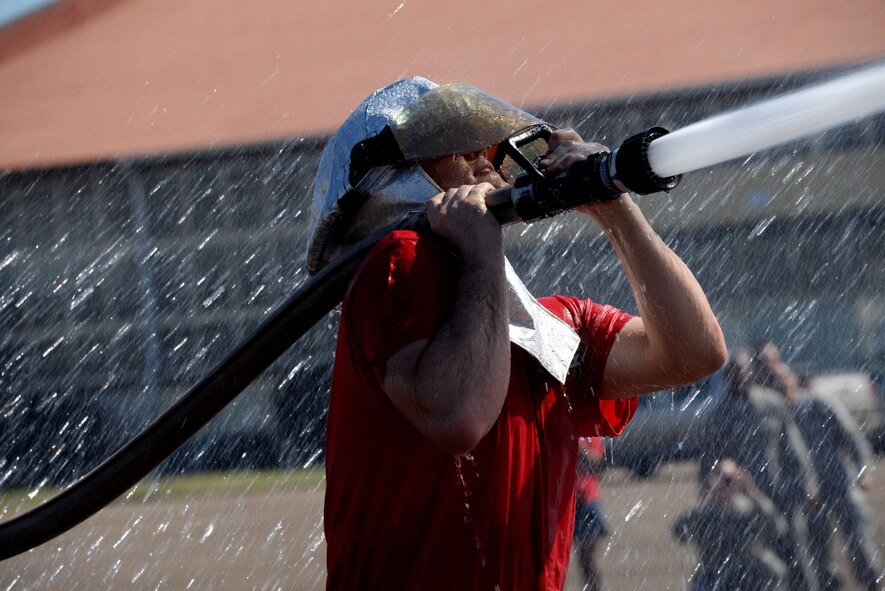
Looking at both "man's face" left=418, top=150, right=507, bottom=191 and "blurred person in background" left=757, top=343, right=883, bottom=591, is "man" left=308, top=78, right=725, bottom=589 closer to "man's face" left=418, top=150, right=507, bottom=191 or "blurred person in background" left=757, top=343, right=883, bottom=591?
"man's face" left=418, top=150, right=507, bottom=191

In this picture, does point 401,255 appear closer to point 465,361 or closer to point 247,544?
point 465,361

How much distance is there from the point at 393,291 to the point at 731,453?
18.7 ft

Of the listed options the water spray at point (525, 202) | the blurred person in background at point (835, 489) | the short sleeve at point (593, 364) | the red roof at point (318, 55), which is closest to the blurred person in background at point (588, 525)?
the blurred person in background at point (835, 489)

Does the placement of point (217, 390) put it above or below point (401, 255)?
below

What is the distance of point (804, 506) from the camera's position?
5031 millimetres

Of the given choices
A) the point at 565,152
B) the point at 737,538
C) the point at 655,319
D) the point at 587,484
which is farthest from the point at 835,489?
the point at 565,152

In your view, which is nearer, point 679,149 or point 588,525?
point 679,149

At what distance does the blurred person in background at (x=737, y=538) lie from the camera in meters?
5.11

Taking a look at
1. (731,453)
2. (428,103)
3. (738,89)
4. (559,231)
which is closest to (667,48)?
(738,89)

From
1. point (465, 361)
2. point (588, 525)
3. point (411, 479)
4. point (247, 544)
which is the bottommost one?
point (247, 544)

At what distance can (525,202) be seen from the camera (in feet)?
6.22

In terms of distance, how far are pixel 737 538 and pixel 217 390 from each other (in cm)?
364

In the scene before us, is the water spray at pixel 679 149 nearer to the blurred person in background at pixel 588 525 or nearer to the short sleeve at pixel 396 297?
the short sleeve at pixel 396 297

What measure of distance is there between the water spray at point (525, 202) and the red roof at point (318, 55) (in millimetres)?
6137
